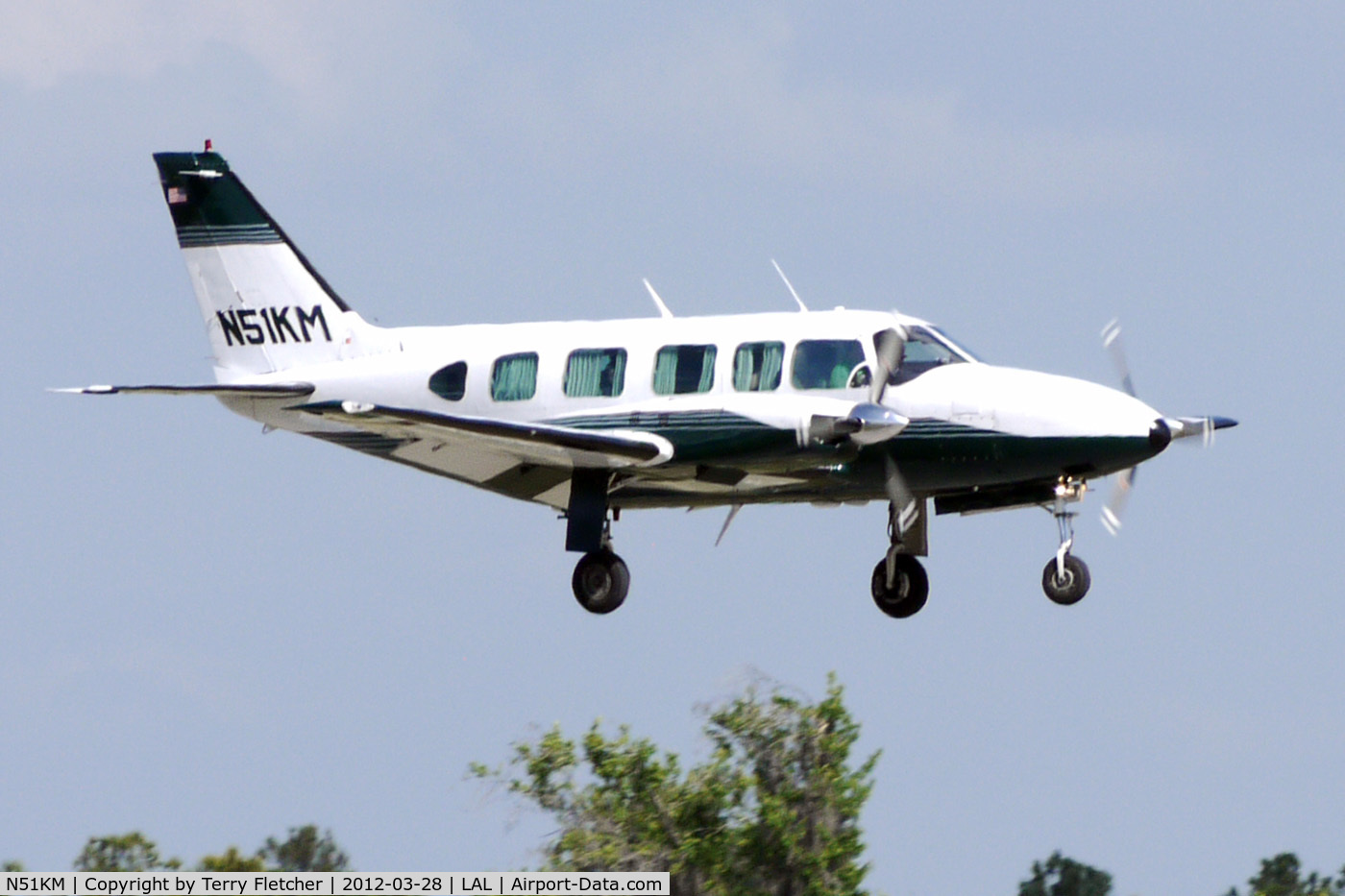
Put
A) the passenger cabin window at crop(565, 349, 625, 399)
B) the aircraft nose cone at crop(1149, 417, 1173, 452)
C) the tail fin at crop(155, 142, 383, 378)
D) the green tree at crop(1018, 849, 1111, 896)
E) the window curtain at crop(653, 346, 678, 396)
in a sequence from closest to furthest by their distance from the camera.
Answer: the aircraft nose cone at crop(1149, 417, 1173, 452)
the window curtain at crop(653, 346, 678, 396)
the passenger cabin window at crop(565, 349, 625, 399)
the tail fin at crop(155, 142, 383, 378)
the green tree at crop(1018, 849, 1111, 896)

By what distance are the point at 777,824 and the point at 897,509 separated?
490 centimetres

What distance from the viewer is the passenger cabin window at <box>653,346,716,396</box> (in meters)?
28.7

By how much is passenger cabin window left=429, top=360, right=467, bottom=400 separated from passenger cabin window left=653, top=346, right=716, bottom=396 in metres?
2.44

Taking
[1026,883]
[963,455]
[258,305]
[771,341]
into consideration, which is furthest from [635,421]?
[1026,883]

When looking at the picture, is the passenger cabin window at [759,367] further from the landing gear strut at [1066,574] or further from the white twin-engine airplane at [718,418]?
the landing gear strut at [1066,574]

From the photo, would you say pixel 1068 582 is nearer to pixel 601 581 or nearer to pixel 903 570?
pixel 903 570

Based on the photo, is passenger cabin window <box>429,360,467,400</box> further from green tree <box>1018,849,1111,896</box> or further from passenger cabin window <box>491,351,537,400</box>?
green tree <box>1018,849,1111,896</box>

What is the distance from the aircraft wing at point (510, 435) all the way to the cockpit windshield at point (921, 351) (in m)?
2.46

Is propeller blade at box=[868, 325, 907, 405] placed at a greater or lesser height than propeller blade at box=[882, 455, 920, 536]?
greater

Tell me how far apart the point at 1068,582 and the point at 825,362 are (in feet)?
11.2

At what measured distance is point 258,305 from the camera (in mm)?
32531

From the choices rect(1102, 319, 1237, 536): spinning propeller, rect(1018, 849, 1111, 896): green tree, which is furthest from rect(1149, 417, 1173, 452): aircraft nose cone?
rect(1018, 849, 1111, 896): green tree

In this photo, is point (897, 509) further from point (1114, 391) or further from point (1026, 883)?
point (1026, 883)

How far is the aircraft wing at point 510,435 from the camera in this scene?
28.0 meters
